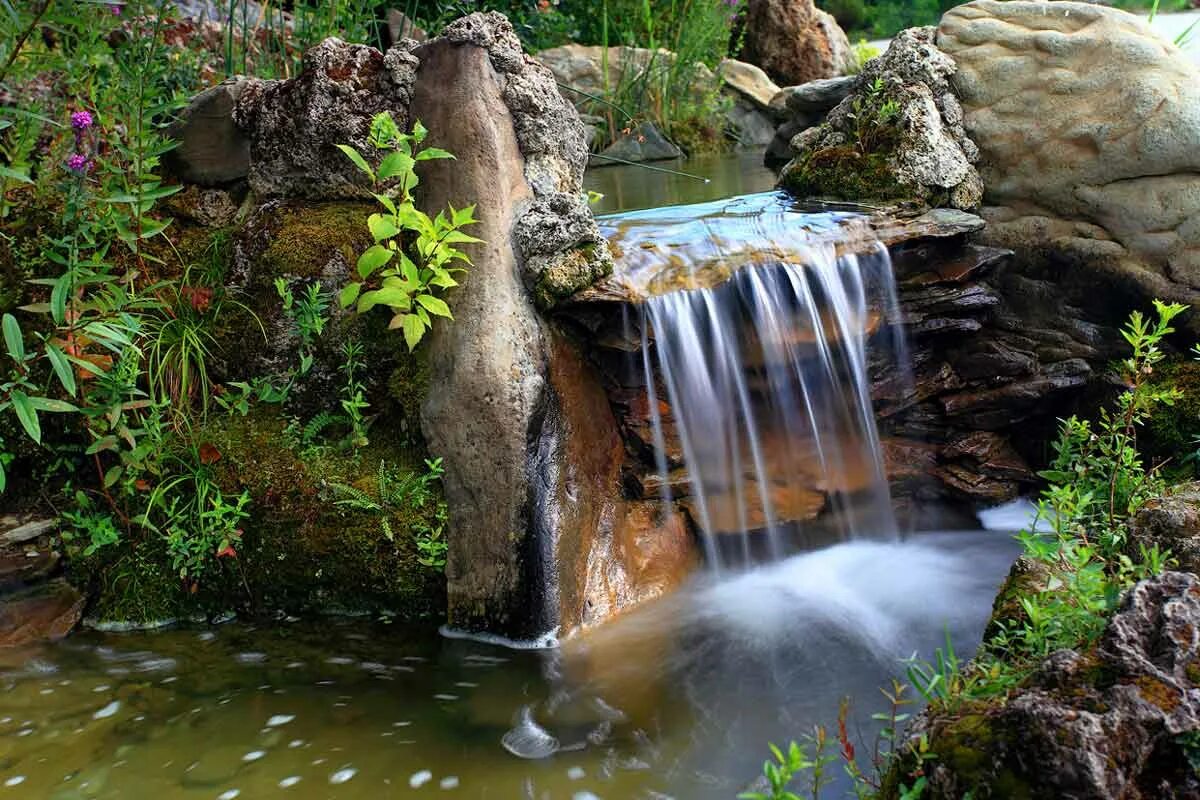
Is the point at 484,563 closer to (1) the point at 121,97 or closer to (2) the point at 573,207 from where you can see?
(2) the point at 573,207

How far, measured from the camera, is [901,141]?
550 cm

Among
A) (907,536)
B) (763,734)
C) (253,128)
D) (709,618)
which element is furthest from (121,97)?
(907,536)

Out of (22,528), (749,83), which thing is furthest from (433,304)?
(749,83)

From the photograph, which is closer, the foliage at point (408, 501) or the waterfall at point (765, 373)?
the foliage at point (408, 501)

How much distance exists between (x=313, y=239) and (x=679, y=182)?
5431 mm

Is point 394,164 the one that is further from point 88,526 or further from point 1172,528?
point 1172,528

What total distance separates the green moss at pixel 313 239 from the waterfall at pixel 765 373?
1202 millimetres

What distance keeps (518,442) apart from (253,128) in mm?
1966

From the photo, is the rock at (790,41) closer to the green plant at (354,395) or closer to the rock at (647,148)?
the rock at (647,148)

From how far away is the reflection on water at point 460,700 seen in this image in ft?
9.37

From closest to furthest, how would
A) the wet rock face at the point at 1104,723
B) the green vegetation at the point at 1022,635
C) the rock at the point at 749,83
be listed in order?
the wet rock face at the point at 1104,723 < the green vegetation at the point at 1022,635 < the rock at the point at 749,83

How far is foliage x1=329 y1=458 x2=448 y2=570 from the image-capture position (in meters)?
3.76

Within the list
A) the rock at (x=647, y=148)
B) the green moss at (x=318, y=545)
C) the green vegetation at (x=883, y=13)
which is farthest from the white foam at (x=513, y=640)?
the green vegetation at (x=883, y=13)

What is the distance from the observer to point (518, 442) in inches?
148
